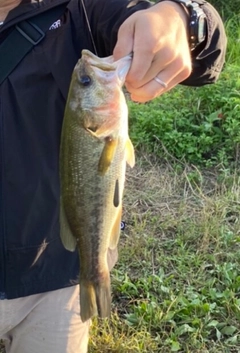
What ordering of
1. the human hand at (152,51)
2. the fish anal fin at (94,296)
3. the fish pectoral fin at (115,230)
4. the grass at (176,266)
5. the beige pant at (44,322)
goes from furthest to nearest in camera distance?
1. the grass at (176,266)
2. the beige pant at (44,322)
3. the fish anal fin at (94,296)
4. the fish pectoral fin at (115,230)
5. the human hand at (152,51)

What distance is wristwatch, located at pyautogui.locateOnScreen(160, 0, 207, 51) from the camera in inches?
67.9

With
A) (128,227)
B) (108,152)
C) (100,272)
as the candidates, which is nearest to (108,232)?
(100,272)

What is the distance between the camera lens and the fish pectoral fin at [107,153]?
1.60 m

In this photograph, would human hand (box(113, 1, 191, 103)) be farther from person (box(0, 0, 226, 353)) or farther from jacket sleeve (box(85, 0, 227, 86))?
jacket sleeve (box(85, 0, 227, 86))

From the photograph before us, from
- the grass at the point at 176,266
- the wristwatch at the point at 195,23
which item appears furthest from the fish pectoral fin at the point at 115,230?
the grass at the point at 176,266

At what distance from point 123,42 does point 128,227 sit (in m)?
2.19

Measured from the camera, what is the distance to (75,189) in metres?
1.73

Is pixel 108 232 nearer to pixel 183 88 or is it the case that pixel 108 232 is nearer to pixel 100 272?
Result: pixel 100 272

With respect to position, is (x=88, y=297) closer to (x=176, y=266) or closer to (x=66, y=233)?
(x=66, y=233)

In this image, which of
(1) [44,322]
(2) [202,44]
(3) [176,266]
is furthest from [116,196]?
(3) [176,266]

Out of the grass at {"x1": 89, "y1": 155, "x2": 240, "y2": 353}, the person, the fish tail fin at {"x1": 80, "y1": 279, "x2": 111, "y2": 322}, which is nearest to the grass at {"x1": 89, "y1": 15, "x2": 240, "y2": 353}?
the grass at {"x1": 89, "y1": 155, "x2": 240, "y2": 353}

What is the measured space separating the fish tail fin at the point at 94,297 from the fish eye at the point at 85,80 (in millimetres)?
646

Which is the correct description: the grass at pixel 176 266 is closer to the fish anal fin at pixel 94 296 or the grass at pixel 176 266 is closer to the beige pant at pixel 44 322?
the beige pant at pixel 44 322

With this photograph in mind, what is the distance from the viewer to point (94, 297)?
6.43 feet
